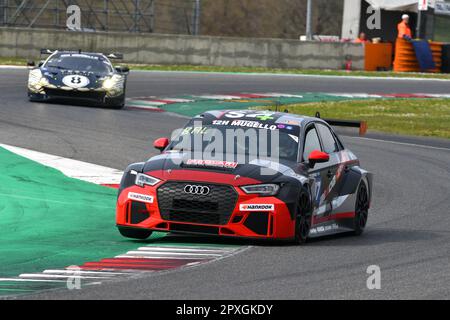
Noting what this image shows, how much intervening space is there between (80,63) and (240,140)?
54.1ft

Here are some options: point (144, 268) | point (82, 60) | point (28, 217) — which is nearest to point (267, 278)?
point (144, 268)

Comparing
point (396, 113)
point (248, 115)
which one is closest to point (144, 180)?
point (248, 115)

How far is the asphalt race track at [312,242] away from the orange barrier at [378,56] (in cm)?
1420

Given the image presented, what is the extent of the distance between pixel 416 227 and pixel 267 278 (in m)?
4.20

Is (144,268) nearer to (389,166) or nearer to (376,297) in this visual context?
(376,297)

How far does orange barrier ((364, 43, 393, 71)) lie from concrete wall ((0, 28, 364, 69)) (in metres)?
0.80

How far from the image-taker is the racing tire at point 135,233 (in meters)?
11.1

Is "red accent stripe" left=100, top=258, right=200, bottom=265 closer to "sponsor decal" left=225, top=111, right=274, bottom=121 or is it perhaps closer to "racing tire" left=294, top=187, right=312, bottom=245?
"racing tire" left=294, top=187, right=312, bottom=245

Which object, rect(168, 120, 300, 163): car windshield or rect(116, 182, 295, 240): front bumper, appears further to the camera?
rect(168, 120, 300, 163): car windshield

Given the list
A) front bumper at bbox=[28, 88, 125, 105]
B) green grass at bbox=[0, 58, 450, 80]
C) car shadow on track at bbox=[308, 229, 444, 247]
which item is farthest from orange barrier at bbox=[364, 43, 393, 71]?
car shadow on track at bbox=[308, 229, 444, 247]

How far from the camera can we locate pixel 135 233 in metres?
11.2

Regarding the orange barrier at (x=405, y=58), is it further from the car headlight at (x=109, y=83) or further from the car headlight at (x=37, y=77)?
the car headlight at (x=37, y=77)

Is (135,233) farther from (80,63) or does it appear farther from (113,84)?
(80,63)

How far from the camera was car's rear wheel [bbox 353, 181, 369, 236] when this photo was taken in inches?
495
